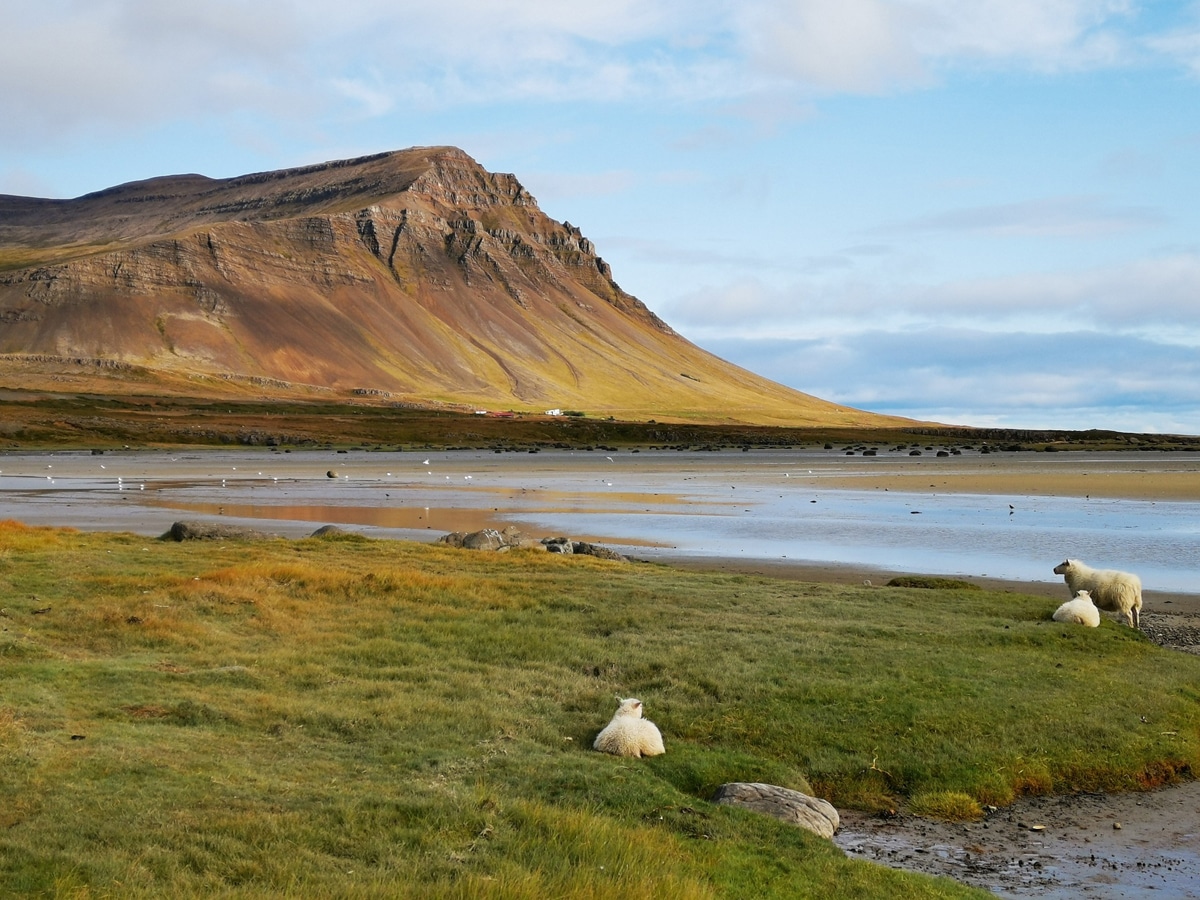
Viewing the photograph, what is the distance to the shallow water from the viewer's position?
33625 millimetres

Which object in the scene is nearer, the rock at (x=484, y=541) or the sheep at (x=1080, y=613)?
the sheep at (x=1080, y=613)

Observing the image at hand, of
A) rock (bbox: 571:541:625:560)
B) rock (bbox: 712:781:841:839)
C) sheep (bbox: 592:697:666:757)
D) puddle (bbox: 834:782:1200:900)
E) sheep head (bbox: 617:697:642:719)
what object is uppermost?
rock (bbox: 571:541:625:560)

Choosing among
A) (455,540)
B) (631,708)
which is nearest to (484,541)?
(455,540)

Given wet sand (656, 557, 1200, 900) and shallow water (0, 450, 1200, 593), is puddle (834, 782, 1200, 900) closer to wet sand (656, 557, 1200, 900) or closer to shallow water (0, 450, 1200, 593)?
wet sand (656, 557, 1200, 900)

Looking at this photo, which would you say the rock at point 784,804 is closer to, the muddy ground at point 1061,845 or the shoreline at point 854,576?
the muddy ground at point 1061,845

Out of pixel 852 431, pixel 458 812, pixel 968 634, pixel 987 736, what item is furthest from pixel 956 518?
pixel 852 431

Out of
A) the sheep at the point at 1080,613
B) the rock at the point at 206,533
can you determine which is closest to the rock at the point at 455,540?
the rock at the point at 206,533

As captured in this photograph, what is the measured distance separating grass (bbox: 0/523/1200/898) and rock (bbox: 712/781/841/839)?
471mm

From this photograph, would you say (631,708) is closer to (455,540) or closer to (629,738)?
(629,738)

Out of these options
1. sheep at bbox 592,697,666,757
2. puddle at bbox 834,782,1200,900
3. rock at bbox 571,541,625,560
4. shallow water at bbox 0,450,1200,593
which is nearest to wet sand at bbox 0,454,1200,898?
puddle at bbox 834,782,1200,900

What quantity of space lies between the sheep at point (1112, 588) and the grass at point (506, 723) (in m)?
1.19

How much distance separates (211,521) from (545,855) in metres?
25.0

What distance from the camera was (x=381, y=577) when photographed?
2112 centimetres

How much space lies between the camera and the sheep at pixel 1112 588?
67.4 feet
